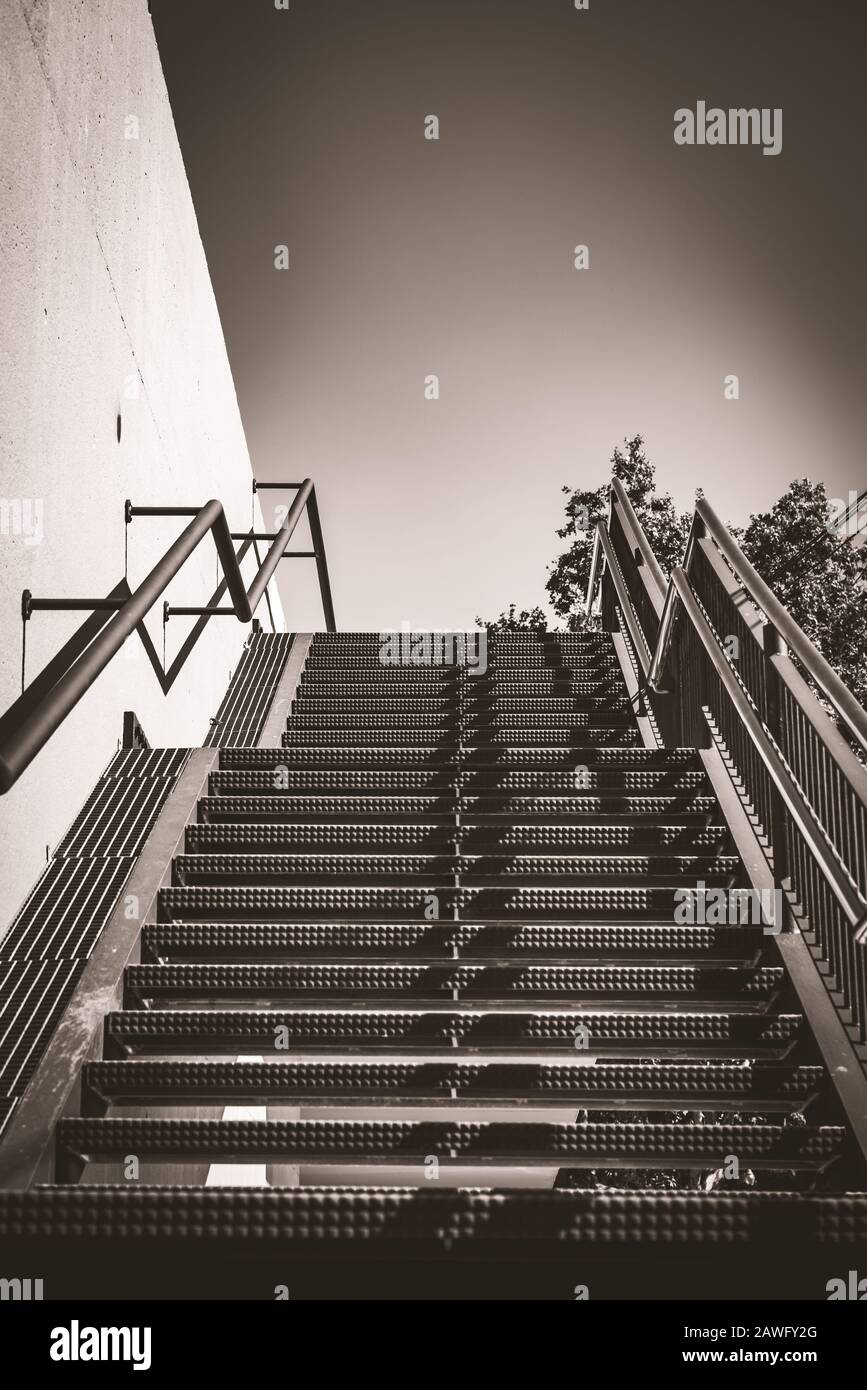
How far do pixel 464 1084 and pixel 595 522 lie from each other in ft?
35.8

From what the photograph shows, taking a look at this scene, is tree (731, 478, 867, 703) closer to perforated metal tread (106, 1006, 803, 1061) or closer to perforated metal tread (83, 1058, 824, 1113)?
perforated metal tread (106, 1006, 803, 1061)

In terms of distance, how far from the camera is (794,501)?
11766 millimetres

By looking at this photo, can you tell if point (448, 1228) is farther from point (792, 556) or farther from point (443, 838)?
point (792, 556)

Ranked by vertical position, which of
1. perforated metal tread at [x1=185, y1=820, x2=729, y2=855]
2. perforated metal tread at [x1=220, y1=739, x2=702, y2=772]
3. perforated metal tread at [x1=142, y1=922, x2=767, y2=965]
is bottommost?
perforated metal tread at [x1=142, y1=922, x2=767, y2=965]

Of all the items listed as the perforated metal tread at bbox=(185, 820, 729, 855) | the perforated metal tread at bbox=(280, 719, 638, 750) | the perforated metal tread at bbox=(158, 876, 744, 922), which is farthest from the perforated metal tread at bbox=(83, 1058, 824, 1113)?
the perforated metal tread at bbox=(280, 719, 638, 750)

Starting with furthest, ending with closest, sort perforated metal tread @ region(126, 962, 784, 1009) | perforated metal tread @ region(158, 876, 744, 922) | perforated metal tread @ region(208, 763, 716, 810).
Result: perforated metal tread @ region(208, 763, 716, 810) < perforated metal tread @ region(158, 876, 744, 922) < perforated metal tread @ region(126, 962, 784, 1009)

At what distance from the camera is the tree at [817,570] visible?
34.9ft

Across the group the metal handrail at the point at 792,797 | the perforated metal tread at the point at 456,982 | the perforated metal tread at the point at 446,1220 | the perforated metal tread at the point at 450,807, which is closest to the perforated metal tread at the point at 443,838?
the perforated metal tread at the point at 450,807

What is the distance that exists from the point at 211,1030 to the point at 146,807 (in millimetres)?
1369

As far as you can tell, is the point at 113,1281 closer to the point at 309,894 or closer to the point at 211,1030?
the point at 211,1030

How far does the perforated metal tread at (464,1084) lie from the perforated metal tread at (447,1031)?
12cm

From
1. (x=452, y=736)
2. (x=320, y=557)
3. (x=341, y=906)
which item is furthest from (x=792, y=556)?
(x=341, y=906)

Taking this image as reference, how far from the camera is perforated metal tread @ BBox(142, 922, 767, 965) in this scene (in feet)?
9.59

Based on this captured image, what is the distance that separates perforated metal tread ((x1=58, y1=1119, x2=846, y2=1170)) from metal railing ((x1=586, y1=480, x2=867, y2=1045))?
1.30 feet
